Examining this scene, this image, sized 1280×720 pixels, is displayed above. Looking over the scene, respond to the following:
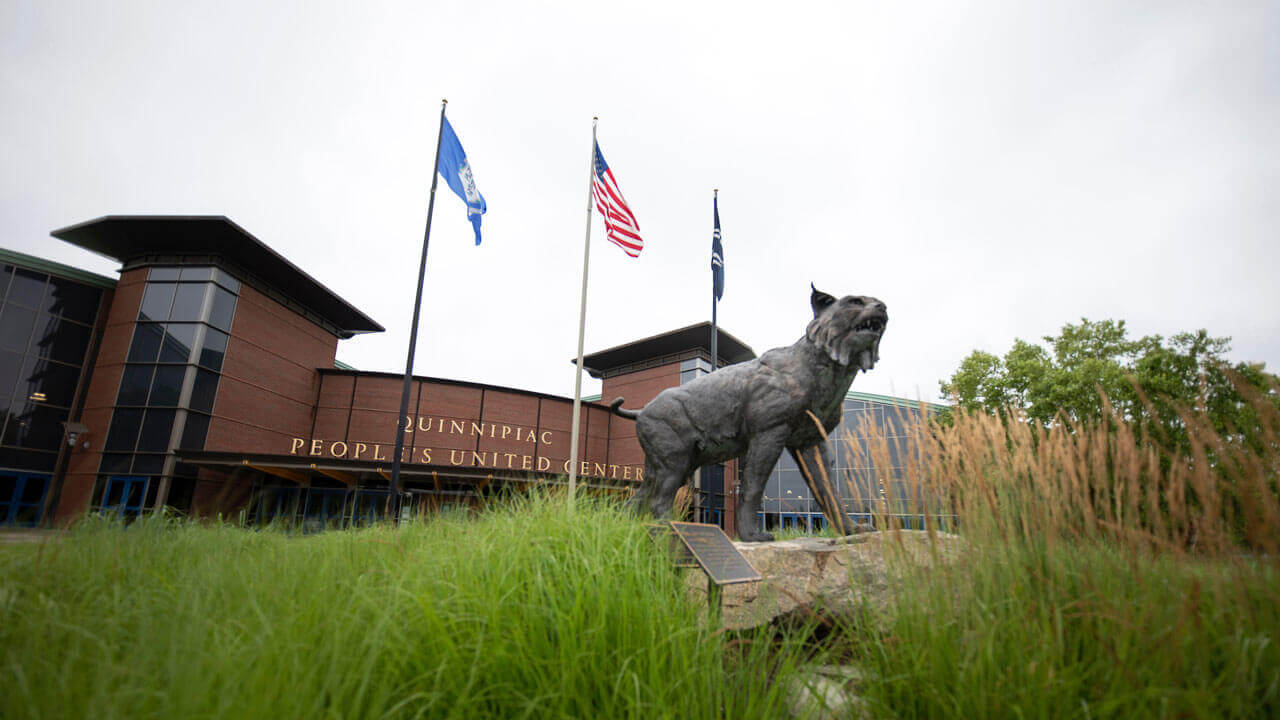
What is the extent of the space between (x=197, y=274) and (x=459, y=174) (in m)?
11.5

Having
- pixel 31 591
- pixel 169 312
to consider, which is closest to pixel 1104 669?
pixel 31 591

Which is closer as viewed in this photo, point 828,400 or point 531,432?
point 828,400

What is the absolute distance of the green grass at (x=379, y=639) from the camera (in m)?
2.02

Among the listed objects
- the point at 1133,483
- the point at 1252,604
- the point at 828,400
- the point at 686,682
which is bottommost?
the point at 686,682

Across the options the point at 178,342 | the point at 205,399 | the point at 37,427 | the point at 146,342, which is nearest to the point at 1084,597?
the point at 205,399

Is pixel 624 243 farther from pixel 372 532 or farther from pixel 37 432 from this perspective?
pixel 37 432

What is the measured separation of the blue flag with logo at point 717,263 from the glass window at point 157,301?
59.6ft

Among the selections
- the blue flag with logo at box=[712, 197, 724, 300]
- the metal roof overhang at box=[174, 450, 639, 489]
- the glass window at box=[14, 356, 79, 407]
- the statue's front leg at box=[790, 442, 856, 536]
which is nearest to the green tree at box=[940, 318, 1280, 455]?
the blue flag with logo at box=[712, 197, 724, 300]

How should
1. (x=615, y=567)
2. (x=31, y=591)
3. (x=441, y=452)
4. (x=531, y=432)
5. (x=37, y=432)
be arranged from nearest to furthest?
(x=31, y=591), (x=615, y=567), (x=37, y=432), (x=441, y=452), (x=531, y=432)

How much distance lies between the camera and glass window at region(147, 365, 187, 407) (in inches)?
713

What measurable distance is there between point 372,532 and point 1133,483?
5609 mm

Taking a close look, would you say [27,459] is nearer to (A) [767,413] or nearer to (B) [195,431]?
(B) [195,431]

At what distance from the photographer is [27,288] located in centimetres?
1898

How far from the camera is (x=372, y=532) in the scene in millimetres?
5395
